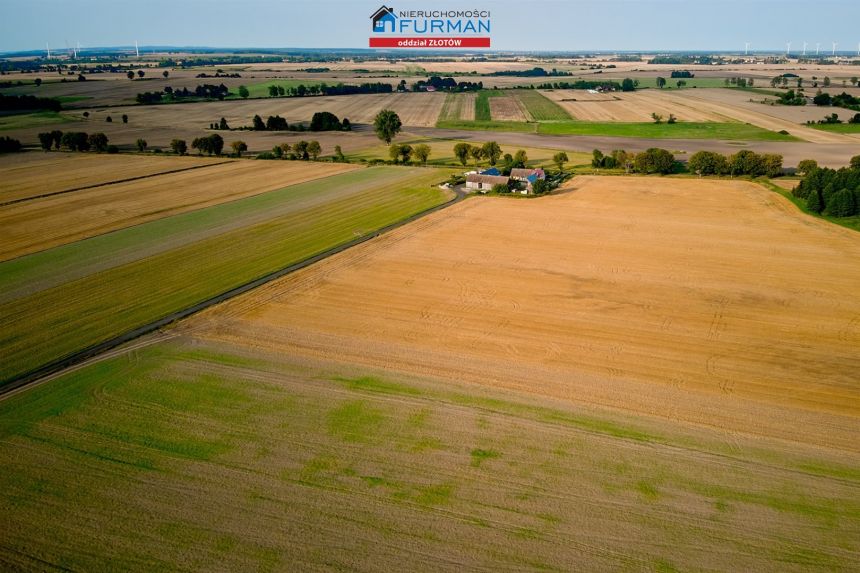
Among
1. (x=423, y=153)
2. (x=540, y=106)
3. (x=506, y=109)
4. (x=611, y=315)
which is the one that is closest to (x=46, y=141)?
(x=423, y=153)

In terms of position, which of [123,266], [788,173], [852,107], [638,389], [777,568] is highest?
[852,107]

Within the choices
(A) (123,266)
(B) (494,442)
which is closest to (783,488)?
(B) (494,442)

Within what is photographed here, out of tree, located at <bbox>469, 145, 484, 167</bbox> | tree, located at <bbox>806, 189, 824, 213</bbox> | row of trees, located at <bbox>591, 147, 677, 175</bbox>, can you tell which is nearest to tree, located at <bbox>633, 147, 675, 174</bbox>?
row of trees, located at <bbox>591, 147, 677, 175</bbox>

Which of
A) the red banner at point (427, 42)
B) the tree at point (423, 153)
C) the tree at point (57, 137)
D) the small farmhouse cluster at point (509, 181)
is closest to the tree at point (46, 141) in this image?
the tree at point (57, 137)

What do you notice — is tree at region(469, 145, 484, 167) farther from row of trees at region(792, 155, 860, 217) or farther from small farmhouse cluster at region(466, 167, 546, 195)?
row of trees at region(792, 155, 860, 217)

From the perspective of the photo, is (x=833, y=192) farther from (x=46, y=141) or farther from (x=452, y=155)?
(x=46, y=141)

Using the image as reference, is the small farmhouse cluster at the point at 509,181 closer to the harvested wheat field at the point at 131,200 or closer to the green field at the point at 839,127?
the harvested wheat field at the point at 131,200

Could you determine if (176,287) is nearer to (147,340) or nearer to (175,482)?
(147,340)
